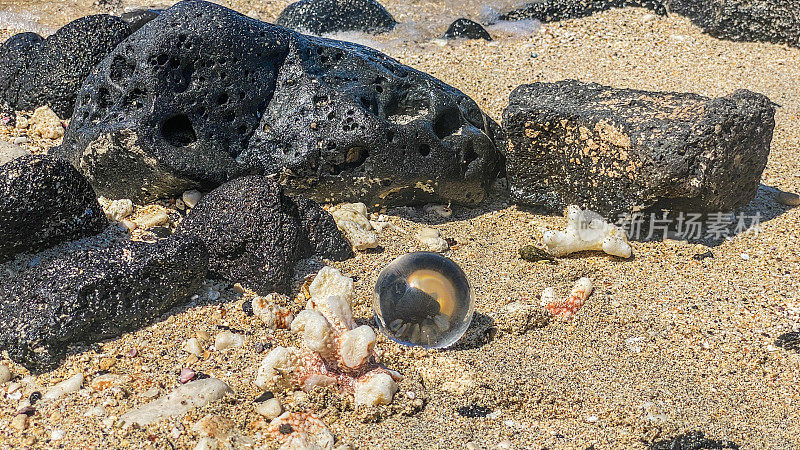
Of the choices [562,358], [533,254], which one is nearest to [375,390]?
[562,358]

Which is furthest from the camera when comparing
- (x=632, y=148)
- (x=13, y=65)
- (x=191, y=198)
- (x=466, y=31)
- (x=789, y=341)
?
(x=466, y=31)

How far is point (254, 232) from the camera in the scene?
379cm

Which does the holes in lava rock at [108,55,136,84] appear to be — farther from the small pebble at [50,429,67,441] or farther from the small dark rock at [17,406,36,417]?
the small pebble at [50,429,67,441]

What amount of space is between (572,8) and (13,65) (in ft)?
17.3

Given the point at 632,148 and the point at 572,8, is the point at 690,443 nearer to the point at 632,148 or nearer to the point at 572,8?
the point at 632,148

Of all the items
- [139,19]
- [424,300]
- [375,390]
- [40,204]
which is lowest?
[375,390]

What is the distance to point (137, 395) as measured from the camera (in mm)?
3062

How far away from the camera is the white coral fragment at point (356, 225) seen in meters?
4.13

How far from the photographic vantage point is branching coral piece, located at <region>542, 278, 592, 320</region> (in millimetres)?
3705

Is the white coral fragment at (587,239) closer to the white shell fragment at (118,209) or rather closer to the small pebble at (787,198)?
the small pebble at (787,198)

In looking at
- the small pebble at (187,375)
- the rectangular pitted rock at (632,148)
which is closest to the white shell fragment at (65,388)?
the small pebble at (187,375)

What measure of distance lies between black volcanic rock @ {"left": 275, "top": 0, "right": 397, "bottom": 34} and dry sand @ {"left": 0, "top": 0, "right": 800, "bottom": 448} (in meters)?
3.64

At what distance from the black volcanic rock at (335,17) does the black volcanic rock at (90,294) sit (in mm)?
4530

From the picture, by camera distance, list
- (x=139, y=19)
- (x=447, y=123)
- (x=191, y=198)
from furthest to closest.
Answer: (x=139, y=19), (x=447, y=123), (x=191, y=198)
